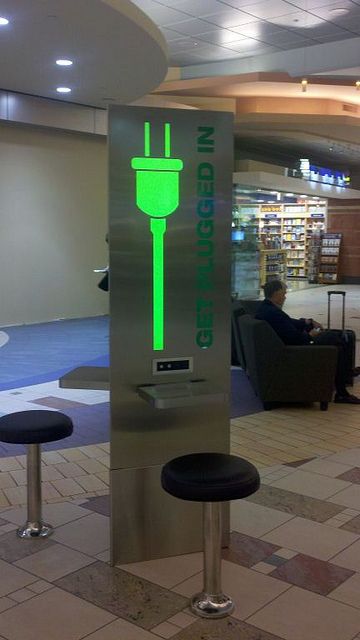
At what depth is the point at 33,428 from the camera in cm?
296

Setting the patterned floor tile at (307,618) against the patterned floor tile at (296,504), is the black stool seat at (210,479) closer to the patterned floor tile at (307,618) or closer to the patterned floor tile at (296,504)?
the patterned floor tile at (307,618)

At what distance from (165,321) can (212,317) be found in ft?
0.69

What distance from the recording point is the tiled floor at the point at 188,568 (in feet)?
7.73

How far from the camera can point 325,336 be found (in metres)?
5.82

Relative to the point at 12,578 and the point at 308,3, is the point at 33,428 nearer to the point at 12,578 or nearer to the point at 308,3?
the point at 12,578

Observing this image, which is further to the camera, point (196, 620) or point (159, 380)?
point (159, 380)

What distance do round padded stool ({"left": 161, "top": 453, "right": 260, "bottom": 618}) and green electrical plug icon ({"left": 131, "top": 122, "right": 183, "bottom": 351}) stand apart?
1.79ft

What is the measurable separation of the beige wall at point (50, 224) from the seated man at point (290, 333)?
17.6ft

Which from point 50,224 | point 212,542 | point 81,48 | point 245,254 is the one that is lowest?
point 212,542

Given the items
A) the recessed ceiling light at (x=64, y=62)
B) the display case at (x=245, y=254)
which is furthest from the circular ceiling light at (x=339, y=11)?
the display case at (x=245, y=254)

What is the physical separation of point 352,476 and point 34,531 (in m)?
1.88

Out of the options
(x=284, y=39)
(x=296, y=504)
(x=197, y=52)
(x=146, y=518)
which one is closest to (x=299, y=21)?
(x=284, y=39)

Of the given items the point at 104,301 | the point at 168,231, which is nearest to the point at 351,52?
the point at 104,301

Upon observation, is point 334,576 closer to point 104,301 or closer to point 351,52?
point 351,52
